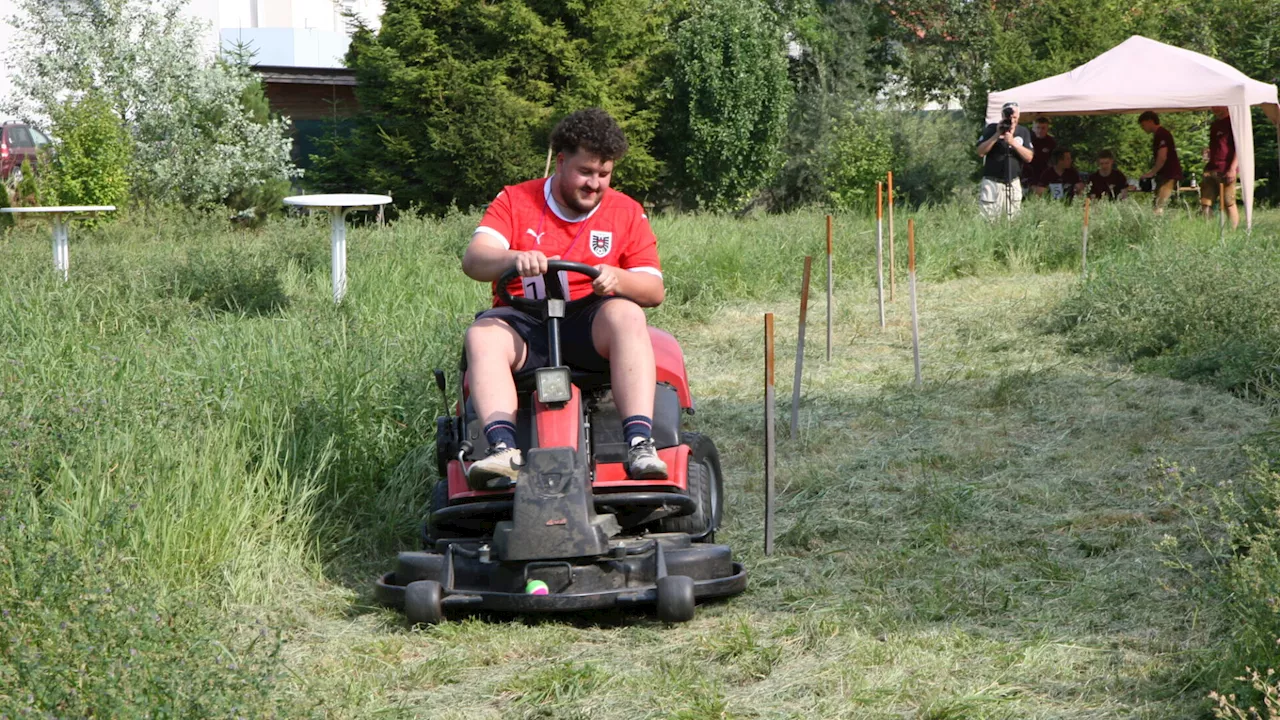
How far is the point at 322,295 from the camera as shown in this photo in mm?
7754

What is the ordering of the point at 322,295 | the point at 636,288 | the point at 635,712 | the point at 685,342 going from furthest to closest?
the point at 685,342
the point at 322,295
the point at 636,288
the point at 635,712

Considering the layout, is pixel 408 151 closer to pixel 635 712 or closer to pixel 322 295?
pixel 322 295

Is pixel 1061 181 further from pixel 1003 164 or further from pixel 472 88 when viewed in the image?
pixel 472 88

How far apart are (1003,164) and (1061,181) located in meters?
2.27

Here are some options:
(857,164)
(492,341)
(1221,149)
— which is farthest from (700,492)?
(857,164)

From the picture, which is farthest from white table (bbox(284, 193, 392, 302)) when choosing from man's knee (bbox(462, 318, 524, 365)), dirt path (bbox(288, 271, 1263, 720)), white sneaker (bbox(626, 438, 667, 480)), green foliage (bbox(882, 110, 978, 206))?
green foliage (bbox(882, 110, 978, 206))

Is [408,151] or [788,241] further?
[408,151]

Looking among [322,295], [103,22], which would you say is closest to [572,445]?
[322,295]

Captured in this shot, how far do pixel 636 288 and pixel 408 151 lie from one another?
12840mm

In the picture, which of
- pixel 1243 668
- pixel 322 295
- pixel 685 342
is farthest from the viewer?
pixel 685 342

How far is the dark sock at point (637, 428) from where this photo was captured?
4012 mm

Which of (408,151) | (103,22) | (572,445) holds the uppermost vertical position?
(103,22)

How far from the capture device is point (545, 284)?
13.4ft

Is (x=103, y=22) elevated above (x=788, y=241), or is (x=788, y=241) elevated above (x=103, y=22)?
(x=103, y=22)
